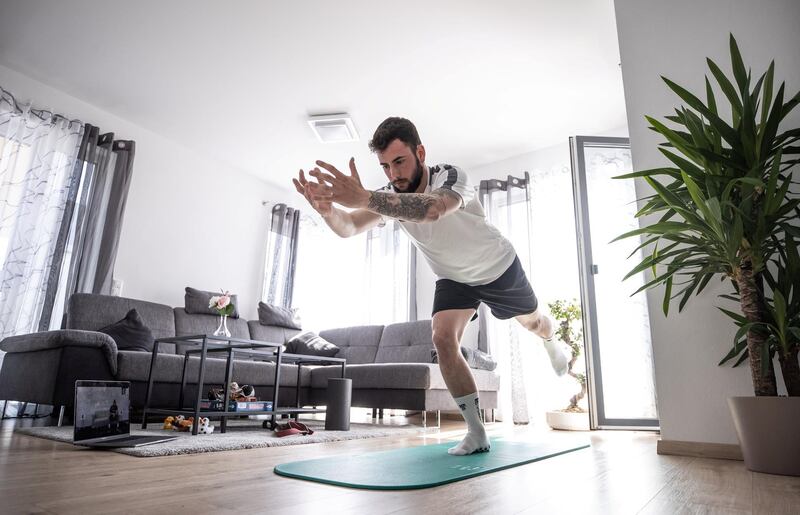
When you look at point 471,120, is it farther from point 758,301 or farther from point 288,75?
point 758,301

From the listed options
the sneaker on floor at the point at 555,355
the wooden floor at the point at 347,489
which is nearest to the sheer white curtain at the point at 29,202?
the wooden floor at the point at 347,489

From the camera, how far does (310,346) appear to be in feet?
16.1

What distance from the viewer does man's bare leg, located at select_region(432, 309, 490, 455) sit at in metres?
1.83

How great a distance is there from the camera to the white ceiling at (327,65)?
11.1 feet

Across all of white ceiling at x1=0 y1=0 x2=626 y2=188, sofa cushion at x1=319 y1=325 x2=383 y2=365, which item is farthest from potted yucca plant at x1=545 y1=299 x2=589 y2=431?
white ceiling at x1=0 y1=0 x2=626 y2=188

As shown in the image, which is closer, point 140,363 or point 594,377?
point 140,363

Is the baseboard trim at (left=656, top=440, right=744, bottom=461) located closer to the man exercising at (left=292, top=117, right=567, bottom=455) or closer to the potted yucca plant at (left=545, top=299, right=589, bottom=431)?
the man exercising at (left=292, top=117, right=567, bottom=455)

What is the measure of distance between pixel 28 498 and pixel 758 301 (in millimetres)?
2246

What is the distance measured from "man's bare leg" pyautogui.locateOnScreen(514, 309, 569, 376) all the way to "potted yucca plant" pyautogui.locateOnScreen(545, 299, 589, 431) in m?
1.25

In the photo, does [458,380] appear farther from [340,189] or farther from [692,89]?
[692,89]

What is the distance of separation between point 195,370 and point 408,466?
2.48 m

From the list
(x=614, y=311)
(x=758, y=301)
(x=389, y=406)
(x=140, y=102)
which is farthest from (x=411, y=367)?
(x=140, y=102)

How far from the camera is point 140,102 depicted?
4.48 m

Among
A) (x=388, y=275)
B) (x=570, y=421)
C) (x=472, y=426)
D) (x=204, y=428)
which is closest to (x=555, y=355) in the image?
(x=472, y=426)
